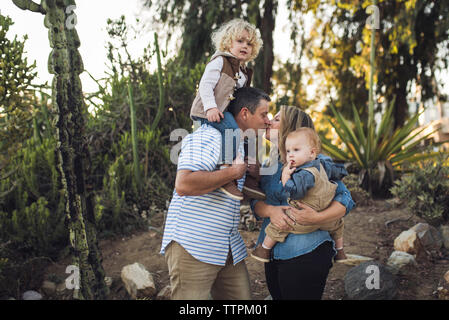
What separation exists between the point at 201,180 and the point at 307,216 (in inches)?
23.6

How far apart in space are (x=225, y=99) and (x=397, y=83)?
8.89 metres

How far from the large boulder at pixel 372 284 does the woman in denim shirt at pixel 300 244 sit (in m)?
1.48

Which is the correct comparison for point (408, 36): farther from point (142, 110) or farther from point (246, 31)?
point (246, 31)

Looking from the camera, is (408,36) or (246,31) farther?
(408,36)

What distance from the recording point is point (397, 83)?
1010cm

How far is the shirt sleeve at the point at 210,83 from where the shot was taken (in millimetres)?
2389

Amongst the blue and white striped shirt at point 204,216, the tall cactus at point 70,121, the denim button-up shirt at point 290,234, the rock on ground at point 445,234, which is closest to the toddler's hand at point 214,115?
the blue and white striped shirt at point 204,216

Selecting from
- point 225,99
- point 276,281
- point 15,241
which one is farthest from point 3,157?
point 276,281

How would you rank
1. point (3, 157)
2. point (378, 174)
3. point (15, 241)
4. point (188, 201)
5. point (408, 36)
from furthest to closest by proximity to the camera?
point (408, 36) → point (378, 174) → point (15, 241) → point (3, 157) → point (188, 201)

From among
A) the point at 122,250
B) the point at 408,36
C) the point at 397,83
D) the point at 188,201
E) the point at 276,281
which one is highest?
the point at 408,36

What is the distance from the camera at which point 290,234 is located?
2215 mm

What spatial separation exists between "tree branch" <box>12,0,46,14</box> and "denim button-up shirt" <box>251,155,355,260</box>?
190cm

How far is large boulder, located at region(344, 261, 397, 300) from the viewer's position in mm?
3514

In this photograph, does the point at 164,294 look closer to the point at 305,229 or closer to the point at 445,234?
the point at 305,229
